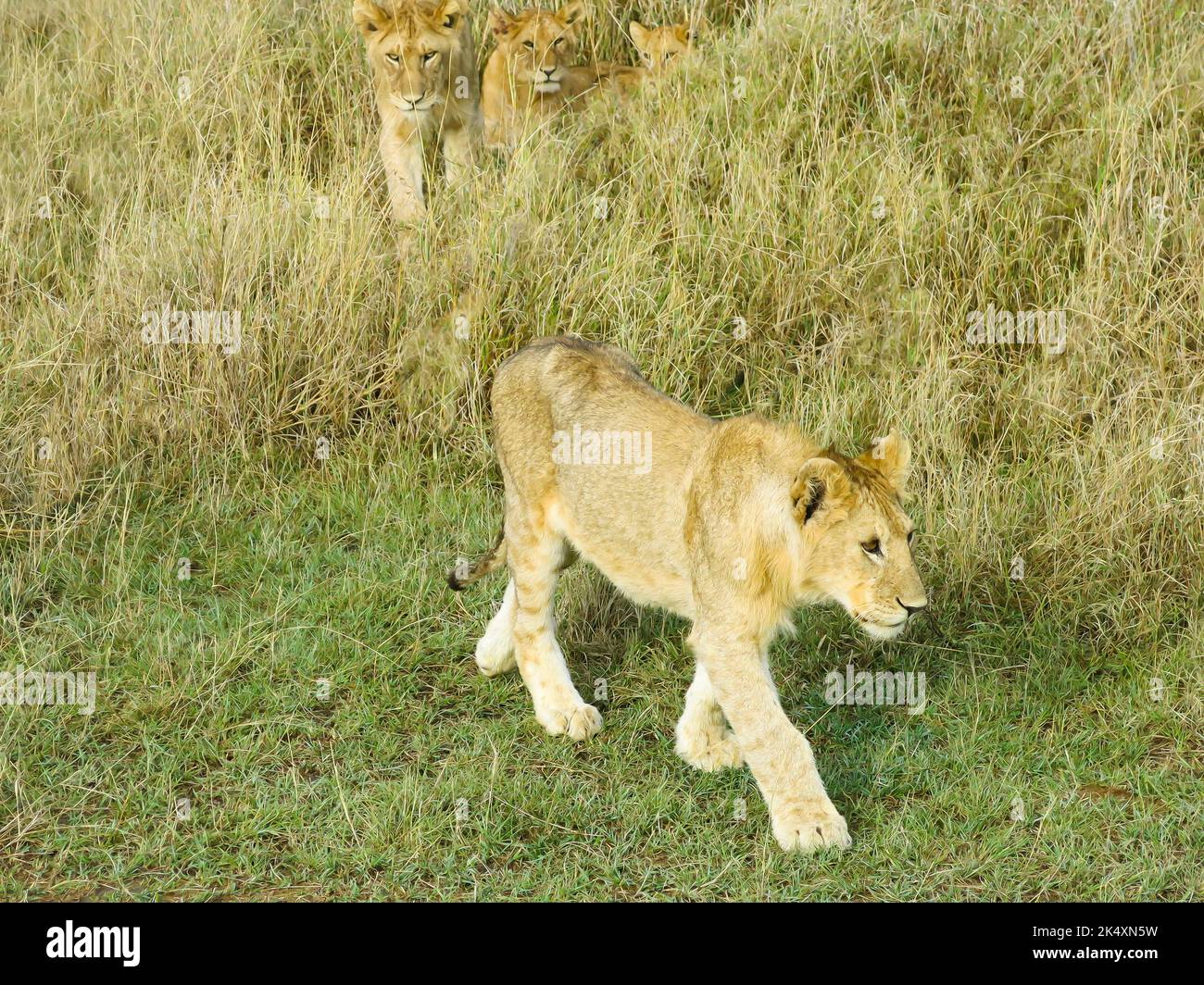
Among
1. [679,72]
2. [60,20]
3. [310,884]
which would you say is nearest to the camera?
[310,884]

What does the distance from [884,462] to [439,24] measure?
4.36 m

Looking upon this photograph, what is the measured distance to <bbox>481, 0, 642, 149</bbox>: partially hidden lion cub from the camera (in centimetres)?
827

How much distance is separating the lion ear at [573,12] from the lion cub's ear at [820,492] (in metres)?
4.98

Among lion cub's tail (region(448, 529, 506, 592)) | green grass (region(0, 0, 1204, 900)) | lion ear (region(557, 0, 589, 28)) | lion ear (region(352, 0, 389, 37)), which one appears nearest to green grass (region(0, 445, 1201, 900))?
green grass (region(0, 0, 1204, 900))

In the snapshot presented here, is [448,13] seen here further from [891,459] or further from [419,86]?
[891,459]

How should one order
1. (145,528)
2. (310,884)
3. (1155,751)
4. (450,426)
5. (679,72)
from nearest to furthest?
(310,884), (1155,751), (145,528), (450,426), (679,72)

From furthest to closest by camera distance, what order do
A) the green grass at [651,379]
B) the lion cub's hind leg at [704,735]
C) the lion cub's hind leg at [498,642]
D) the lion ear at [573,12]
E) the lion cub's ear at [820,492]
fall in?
the lion ear at [573,12] < the lion cub's hind leg at [498,642] < the lion cub's hind leg at [704,735] < the green grass at [651,379] < the lion cub's ear at [820,492]

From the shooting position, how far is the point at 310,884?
14.7 ft

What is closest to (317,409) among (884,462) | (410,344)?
(410,344)

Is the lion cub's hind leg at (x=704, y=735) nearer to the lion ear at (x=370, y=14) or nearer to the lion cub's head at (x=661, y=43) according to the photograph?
the lion cub's head at (x=661, y=43)

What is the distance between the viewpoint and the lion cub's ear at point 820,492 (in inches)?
177

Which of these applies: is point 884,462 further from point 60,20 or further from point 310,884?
point 60,20

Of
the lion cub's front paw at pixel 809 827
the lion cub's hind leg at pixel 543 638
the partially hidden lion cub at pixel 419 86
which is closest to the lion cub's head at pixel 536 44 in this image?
the partially hidden lion cub at pixel 419 86

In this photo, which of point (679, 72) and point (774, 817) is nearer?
point (774, 817)
